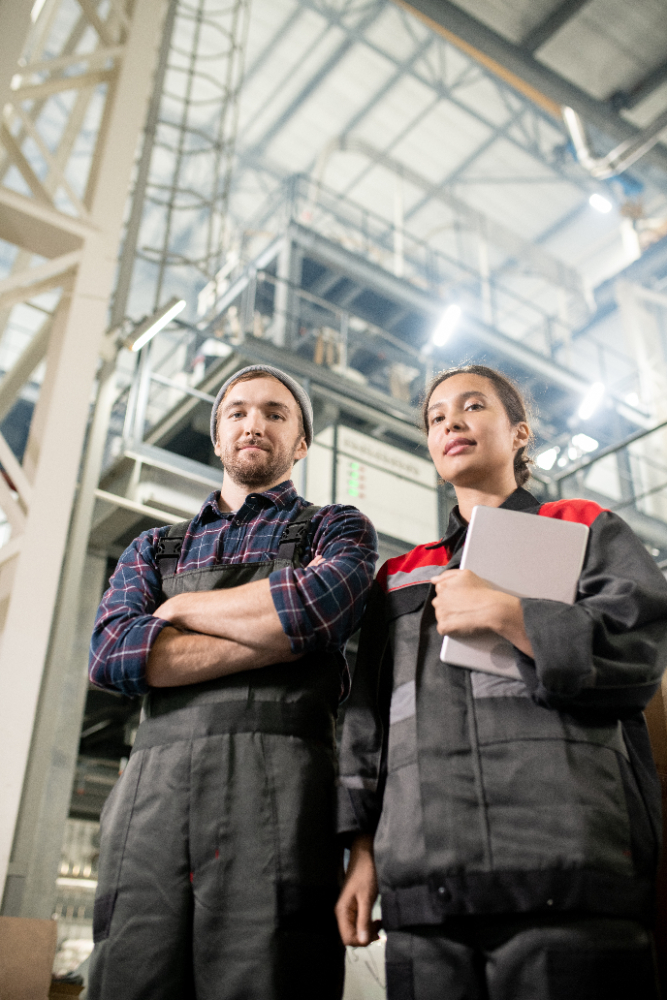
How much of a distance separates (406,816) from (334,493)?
7594 mm

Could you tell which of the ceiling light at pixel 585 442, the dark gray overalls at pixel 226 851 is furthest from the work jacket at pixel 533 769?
the ceiling light at pixel 585 442

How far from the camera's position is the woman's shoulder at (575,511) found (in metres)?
1.88

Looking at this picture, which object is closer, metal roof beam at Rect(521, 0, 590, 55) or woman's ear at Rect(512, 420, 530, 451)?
woman's ear at Rect(512, 420, 530, 451)

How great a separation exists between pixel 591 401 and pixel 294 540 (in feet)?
40.6

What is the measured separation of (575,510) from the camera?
1916 millimetres

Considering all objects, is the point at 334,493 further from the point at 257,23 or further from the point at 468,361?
the point at 257,23

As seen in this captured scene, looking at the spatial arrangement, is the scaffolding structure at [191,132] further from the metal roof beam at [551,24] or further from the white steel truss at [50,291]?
the white steel truss at [50,291]

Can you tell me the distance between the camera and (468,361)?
2.41 m

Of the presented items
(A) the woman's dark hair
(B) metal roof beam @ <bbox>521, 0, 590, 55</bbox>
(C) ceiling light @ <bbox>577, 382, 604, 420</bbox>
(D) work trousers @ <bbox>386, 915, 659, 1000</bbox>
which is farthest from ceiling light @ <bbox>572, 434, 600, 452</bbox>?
(D) work trousers @ <bbox>386, 915, 659, 1000</bbox>

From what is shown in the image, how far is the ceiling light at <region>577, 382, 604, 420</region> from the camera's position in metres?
13.4

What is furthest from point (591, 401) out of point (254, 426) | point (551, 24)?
point (254, 426)

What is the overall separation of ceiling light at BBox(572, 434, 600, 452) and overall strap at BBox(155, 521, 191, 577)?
13152 millimetres

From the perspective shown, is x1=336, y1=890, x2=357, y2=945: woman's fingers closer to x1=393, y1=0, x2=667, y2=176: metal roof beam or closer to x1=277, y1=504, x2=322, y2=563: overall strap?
x1=277, y1=504, x2=322, y2=563: overall strap

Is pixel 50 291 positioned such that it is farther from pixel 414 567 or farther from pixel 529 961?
pixel 529 961
